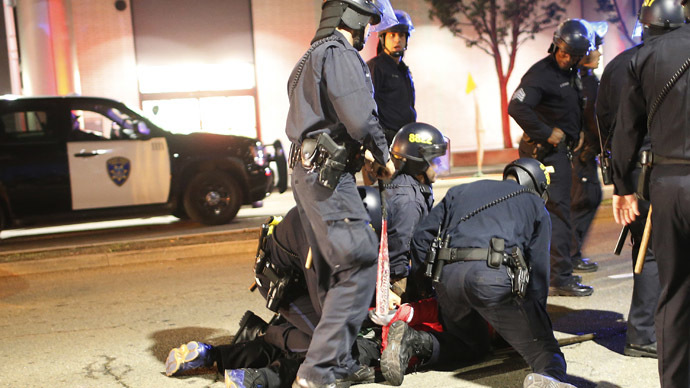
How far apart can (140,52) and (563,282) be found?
17.6m

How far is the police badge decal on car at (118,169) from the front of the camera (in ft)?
32.9

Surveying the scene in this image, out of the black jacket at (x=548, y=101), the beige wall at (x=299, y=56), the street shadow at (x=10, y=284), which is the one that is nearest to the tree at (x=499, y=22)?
the beige wall at (x=299, y=56)

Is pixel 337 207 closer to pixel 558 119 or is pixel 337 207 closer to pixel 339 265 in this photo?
pixel 339 265

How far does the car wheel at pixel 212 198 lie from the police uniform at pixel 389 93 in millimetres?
4045

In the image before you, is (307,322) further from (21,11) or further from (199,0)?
(199,0)

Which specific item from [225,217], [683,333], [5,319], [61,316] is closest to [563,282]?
[683,333]

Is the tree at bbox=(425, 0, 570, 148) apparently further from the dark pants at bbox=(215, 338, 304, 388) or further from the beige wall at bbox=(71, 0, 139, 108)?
the dark pants at bbox=(215, 338, 304, 388)

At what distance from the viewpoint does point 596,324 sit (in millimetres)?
5457

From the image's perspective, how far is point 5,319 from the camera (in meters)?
6.42

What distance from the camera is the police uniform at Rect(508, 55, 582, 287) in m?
6.37

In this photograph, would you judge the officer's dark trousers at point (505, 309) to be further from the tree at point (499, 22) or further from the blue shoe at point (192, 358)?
the tree at point (499, 22)

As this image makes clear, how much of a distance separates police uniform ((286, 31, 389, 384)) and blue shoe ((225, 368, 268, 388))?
0.87ft

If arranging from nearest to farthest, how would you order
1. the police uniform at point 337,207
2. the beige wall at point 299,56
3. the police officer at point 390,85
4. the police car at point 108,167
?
the police uniform at point 337,207, the police officer at point 390,85, the police car at point 108,167, the beige wall at point 299,56

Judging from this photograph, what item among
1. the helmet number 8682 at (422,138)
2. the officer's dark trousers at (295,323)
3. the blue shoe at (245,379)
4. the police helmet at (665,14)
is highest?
the police helmet at (665,14)
